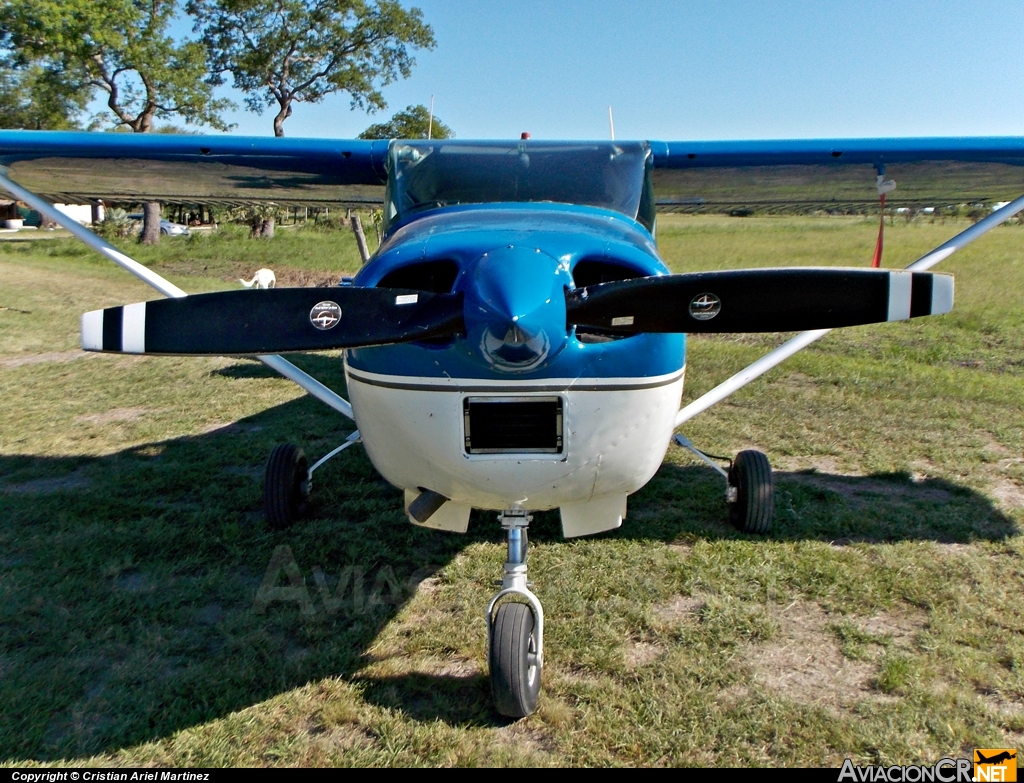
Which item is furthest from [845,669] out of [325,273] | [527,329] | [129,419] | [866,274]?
[325,273]

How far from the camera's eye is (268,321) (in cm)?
247

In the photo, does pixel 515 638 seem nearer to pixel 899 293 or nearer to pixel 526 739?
pixel 526 739

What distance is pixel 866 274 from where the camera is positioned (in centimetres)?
244

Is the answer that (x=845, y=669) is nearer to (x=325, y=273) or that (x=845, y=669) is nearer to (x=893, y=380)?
(x=893, y=380)

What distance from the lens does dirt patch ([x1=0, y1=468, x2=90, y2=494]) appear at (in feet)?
16.1

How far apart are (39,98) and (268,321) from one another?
1400 inches

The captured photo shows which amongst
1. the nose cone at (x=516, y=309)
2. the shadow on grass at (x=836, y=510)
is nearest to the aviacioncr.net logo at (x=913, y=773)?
the nose cone at (x=516, y=309)

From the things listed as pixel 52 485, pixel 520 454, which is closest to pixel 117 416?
pixel 52 485

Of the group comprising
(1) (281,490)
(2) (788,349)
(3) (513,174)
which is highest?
→ (3) (513,174)

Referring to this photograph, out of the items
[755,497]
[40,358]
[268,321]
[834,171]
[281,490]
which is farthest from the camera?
[40,358]

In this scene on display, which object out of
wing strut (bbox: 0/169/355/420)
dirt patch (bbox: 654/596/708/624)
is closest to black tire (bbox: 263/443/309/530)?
wing strut (bbox: 0/169/355/420)

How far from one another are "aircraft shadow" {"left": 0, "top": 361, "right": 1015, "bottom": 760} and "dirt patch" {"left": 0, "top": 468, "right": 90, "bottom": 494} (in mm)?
20

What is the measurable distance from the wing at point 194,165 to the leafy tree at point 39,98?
29913 millimetres

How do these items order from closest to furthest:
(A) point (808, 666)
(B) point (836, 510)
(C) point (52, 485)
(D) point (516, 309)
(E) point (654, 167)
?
(D) point (516, 309), (A) point (808, 666), (E) point (654, 167), (B) point (836, 510), (C) point (52, 485)
